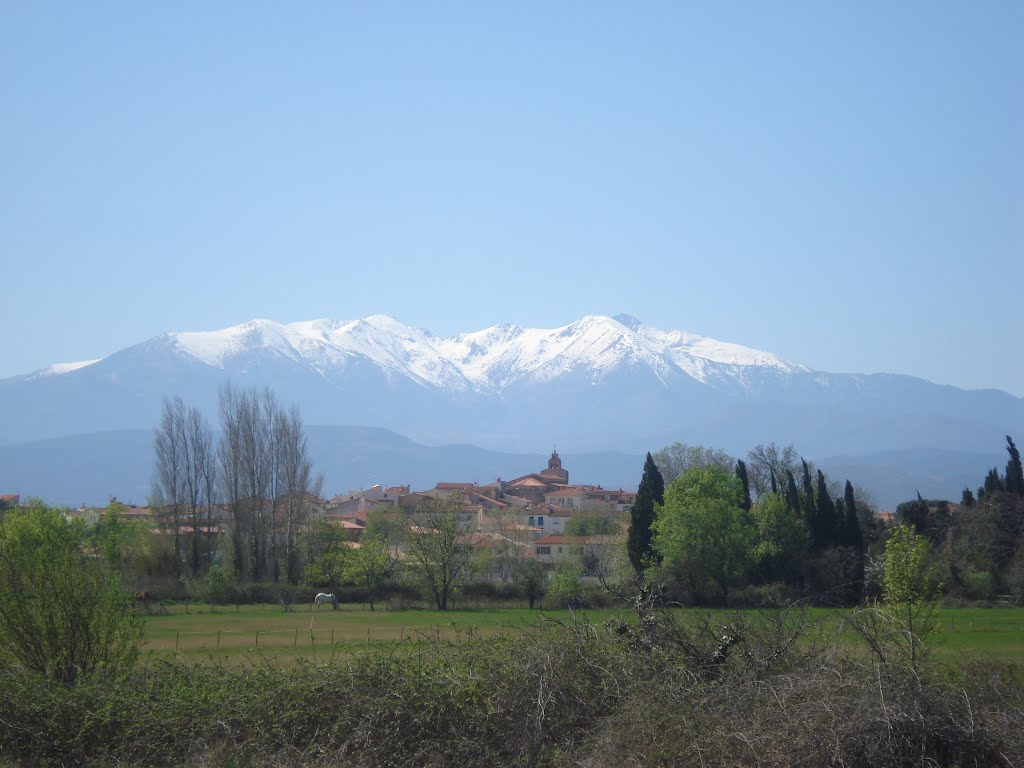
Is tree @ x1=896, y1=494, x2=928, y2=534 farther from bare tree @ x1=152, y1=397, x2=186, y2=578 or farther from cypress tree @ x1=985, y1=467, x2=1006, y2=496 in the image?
bare tree @ x1=152, y1=397, x2=186, y2=578

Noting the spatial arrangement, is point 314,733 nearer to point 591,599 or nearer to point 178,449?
point 591,599

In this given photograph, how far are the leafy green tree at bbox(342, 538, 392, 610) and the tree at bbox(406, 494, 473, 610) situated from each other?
400cm

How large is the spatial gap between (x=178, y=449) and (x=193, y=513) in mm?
5065

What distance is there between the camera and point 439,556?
57.6m

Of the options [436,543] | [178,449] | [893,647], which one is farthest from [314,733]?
[178,449]

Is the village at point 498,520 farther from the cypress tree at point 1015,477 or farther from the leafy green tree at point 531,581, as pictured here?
the cypress tree at point 1015,477

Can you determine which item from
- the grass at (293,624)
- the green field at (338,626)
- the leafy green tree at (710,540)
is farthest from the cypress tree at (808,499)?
the grass at (293,624)

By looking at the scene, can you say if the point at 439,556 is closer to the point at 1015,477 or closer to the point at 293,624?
the point at 293,624

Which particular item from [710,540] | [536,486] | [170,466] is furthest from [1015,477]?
[536,486]

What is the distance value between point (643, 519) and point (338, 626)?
22.3 meters

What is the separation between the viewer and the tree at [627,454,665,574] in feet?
194

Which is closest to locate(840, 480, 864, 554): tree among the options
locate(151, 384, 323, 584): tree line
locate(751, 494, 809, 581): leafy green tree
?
locate(751, 494, 809, 581): leafy green tree

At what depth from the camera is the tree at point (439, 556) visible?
57.1 metres

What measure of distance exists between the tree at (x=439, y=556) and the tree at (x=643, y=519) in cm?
1001
